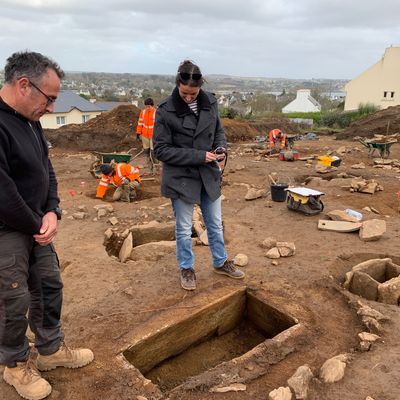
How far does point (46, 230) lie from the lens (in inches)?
91.9

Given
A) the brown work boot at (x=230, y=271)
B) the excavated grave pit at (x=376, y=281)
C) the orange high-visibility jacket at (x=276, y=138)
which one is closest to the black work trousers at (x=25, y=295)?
the brown work boot at (x=230, y=271)

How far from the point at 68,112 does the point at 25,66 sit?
3651 cm

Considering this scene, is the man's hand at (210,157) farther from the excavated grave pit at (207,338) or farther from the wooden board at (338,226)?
the wooden board at (338,226)

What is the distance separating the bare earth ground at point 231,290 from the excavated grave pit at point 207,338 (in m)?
0.09

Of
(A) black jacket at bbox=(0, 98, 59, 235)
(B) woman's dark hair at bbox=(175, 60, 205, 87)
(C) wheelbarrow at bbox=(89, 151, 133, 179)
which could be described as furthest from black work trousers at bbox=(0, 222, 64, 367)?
(C) wheelbarrow at bbox=(89, 151, 133, 179)

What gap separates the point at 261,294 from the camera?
155 inches

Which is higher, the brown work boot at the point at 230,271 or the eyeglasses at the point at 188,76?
the eyeglasses at the point at 188,76

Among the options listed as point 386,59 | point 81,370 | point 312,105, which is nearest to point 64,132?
point 81,370

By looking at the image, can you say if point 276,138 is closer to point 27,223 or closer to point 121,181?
point 121,181

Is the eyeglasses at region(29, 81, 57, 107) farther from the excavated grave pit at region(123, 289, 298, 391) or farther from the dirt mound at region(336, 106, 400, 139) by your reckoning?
the dirt mound at region(336, 106, 400, 139)

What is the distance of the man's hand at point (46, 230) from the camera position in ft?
7.59

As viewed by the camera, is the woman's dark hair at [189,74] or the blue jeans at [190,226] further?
the blue jeans at [190,226]

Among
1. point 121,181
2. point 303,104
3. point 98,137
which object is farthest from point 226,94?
point 121,181

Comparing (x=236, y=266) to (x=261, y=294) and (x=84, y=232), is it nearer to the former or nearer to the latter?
(x=261, y=294)
